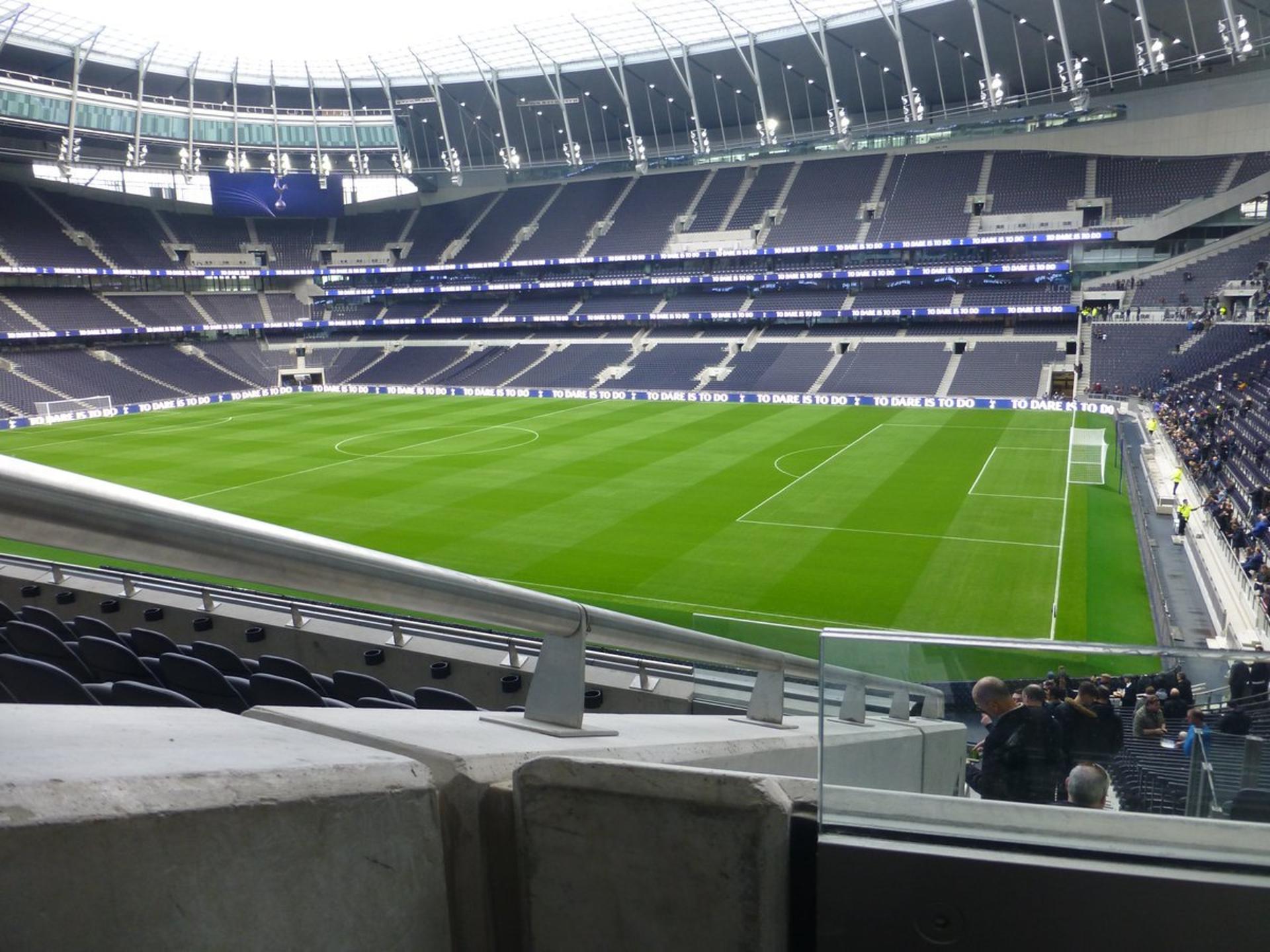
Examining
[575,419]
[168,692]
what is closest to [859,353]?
[575,419]

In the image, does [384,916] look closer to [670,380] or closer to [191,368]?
[670,380]

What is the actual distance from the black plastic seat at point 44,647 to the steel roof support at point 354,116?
245 feet

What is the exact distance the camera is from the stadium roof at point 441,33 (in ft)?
188

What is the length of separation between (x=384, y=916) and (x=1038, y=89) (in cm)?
7210

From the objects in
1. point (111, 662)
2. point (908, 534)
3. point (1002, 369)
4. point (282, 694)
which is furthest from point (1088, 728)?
point (1002, 369)

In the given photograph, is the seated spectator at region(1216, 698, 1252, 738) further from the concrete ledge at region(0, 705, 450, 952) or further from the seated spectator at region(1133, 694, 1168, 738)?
the concrete ledge at region(0, 705, 450, 952)

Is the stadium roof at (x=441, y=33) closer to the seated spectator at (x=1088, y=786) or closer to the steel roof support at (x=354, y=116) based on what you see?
the steel roof support at (x=354, y=116)

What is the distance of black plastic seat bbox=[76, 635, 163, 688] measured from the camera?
5203mm

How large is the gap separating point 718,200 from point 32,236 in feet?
167

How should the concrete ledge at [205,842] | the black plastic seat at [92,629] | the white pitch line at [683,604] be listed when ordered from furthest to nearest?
the white pitch line at [683,604] < the black plastic seat at [92,629] < the concrete ledge at [205,842]

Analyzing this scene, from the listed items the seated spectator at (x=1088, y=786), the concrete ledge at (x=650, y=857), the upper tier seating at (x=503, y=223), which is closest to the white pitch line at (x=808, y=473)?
the seated spectator at (x=1088, y=786)

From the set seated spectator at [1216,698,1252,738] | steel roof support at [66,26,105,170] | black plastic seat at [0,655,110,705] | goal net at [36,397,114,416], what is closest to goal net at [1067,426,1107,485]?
seated spectator at [1216,698,1252,738]

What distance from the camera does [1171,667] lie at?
223cm

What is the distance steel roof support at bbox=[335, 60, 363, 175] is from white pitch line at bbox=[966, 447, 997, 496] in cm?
5759
